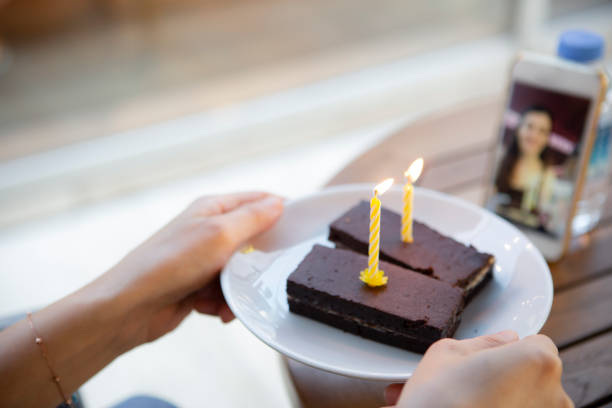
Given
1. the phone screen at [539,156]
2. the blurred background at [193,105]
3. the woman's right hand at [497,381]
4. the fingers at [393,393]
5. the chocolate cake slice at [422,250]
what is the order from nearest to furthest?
the woman's right hand at [497,381] → the fingers at [393,393] → the chocolate cake slice at [422,250] → the phone screen at [539,156] → the blurred background at [193,105]

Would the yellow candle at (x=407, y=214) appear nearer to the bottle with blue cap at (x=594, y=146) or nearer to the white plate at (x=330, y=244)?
the white plate at (x=330, y=244)

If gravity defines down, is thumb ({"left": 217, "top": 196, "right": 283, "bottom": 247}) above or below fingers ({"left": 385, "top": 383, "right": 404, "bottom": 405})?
above

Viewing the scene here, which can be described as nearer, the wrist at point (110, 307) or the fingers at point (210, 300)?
the wrist at point (110, 307)

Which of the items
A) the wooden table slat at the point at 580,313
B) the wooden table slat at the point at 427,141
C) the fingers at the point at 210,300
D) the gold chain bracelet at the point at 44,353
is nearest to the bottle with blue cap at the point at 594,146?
the wooden table slat at the point at 580,313

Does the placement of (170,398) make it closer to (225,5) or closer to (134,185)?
(134,185)

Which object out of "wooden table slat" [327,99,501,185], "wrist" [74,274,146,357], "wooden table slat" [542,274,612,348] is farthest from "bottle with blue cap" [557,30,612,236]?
"wrist" [74,274,146,357]

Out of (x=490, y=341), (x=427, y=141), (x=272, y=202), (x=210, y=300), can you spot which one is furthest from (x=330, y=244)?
(x=427, y=141)

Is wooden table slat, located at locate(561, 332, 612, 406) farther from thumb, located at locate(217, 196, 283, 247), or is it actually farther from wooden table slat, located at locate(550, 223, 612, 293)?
thumb, located at locate(217, 196, 283, 247)

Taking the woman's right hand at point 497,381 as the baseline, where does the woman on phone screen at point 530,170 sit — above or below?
above
